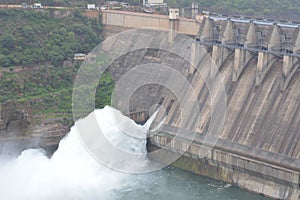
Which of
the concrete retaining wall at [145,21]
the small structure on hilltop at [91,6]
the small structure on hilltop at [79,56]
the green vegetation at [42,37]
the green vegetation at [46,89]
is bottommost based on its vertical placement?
the green vegetation at [46,89]

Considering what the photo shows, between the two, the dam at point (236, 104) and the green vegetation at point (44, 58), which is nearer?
the dam at point (236, 104)

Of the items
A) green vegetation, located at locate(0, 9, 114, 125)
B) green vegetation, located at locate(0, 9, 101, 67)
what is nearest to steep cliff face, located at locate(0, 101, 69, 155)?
green vegetation, located at locate(0, 9, 114, 125)

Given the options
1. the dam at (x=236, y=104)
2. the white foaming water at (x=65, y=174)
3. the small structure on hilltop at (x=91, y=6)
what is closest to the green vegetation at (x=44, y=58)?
the small structure on hilltop at (x=91, y=6)

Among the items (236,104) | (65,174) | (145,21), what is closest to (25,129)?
(65,174)

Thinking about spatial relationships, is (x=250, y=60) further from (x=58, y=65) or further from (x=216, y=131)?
(x=58, y=65)

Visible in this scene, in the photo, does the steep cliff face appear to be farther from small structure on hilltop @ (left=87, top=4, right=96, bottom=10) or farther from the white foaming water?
small structure on hilltop @ (left=87, top=4, right=96, bottom=10)

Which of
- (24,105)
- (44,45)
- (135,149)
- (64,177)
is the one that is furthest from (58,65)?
(64,177)

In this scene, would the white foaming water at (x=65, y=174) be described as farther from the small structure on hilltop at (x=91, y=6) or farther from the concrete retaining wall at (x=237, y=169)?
the small structure on hilltop at (x=91, y=6)
